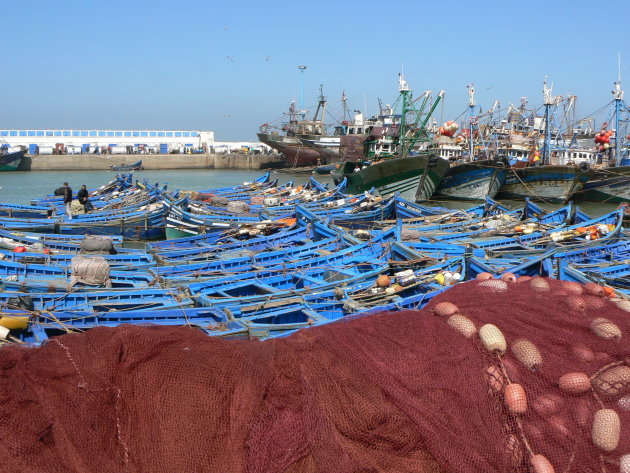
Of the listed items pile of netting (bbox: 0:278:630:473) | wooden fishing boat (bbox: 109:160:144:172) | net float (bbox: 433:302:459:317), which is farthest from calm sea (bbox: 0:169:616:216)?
pile of netting (bbox: 0:278:630:473)

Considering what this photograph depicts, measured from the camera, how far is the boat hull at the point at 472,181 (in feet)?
112

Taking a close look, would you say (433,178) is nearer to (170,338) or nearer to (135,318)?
(135,318)

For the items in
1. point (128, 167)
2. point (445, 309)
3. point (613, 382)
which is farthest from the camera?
point (128, 167)

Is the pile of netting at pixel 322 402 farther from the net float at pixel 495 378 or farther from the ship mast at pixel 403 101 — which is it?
the ship mast at pixel 403 101

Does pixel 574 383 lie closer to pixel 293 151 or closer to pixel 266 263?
pixel 266 263

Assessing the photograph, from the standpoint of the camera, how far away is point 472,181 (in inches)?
1391

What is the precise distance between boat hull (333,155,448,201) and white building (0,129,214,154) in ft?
168

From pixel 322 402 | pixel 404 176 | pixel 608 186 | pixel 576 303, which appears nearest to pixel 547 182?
pixel 608 186

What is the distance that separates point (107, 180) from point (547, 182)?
1498 inches

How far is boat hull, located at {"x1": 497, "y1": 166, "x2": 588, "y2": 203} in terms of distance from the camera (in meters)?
32.8

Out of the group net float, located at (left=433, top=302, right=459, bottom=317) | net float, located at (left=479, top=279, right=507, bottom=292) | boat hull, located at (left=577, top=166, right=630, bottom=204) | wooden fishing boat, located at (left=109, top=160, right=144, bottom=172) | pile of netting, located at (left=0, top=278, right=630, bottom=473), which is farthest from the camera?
wooden fishing boat, located at (left=109, top=160, right=144, bottom=172)

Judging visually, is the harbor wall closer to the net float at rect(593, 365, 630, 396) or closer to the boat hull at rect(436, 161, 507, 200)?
the boat hull at rect(436, 161, 507, 200)

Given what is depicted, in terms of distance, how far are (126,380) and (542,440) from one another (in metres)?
3.12

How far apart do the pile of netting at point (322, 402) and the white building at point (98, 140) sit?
75500mm
